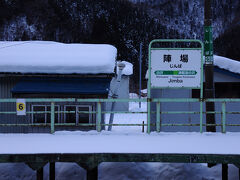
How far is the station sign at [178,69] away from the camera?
29.9ft

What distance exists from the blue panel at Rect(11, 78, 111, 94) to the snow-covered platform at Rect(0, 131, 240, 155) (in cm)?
318

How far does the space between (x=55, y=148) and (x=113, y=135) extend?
2205 mm

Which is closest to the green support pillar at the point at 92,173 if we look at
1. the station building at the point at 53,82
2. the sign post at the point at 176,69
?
the sign post at the point at 176,69

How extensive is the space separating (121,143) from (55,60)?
6322 millimetres

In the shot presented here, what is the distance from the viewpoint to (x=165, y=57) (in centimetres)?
917

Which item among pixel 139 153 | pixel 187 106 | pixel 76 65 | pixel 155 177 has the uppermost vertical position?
pixel 76 65

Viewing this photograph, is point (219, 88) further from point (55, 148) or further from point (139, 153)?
point (55, 148)

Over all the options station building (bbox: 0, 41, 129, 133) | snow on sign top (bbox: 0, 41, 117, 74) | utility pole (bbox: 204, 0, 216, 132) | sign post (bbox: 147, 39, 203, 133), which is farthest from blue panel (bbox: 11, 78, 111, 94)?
utility pole (bbox: 204, 0, 216, 132)

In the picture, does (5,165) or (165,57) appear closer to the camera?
(165,57)

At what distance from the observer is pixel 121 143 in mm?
8078

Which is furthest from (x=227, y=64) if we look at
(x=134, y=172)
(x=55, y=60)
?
(x=55, y=60)

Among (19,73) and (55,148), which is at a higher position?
(19,73)

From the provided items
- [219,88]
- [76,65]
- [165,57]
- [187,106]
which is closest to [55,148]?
[165,57]

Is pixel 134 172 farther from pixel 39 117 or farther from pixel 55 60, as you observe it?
pixel 55 60
